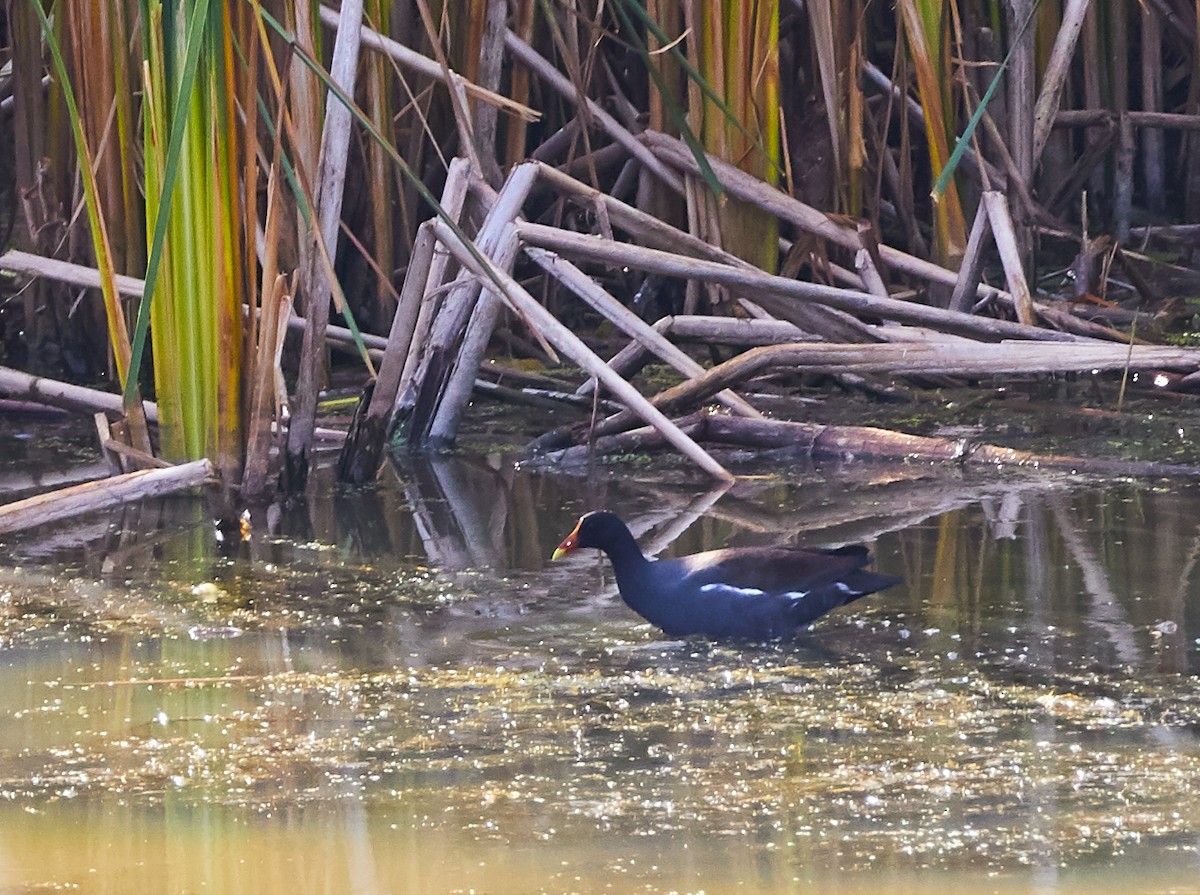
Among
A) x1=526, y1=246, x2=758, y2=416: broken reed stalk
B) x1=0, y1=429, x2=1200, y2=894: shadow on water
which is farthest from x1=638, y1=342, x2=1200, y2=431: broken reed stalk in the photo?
x1=0, y1=429, x2=1200, y2=894: shadow on water

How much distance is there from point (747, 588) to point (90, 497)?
66.3 inches

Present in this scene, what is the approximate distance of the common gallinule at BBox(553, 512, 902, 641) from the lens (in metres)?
3.98

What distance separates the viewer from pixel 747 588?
13.2 feet

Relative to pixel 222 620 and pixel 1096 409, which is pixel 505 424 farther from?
pixel 222 620

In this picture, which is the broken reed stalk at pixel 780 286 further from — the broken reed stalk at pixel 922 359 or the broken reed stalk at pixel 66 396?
the broken reed stalk at pixel 66 396

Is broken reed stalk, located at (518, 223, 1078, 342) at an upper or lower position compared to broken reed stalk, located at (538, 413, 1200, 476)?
upper

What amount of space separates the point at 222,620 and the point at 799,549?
129cm

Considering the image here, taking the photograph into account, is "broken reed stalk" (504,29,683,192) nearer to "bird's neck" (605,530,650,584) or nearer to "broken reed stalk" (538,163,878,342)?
"broken reed stalk" (538,163,878,342)

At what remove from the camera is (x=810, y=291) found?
18.9 feet

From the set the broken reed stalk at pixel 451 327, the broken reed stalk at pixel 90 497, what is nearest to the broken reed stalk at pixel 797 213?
the broken reed stalk at pixel 451 327

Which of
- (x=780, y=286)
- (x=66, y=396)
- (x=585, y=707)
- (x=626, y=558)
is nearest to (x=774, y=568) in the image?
(x=626, y=558)

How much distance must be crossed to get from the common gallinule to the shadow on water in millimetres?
75

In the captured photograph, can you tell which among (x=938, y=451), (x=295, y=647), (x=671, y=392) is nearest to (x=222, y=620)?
(x=295, y=647)

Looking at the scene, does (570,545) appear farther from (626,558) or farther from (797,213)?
(797,213)
